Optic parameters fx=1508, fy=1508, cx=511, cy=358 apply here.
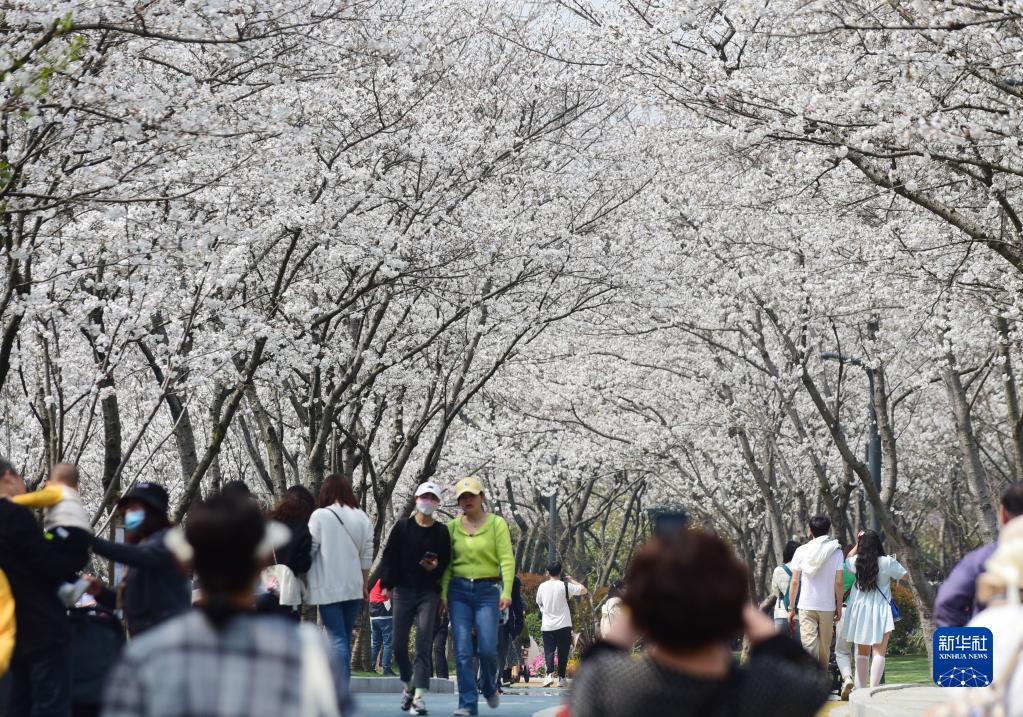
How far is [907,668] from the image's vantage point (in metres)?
27.1

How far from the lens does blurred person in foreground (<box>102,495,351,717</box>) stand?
3074 mm

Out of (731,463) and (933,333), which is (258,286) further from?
(731,463)

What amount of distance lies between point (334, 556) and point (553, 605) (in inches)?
371

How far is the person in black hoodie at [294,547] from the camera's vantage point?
31.5ft

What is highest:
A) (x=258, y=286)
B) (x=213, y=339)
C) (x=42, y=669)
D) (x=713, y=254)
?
(x=713, y=254)

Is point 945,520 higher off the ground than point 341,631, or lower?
higher

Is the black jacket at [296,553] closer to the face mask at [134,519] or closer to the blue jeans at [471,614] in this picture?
the blue jeans at [471,614]

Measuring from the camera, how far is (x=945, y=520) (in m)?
47.8

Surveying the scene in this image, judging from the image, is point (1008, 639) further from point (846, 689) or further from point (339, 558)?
point (846, 689)

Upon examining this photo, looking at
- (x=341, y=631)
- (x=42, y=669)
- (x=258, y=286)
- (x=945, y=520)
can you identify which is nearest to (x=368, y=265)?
(x=258, y=286)

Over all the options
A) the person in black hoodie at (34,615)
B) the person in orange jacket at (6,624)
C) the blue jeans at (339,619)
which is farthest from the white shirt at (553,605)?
the person in orange jacket at (6,624)

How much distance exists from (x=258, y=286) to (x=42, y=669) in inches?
495

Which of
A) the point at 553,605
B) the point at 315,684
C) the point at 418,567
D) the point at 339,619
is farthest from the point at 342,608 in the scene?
the point at 553,605

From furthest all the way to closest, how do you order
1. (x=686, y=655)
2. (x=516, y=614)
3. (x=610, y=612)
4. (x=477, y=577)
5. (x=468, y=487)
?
1. (x=516, y=614)
2. (x=610, y=612)
3. (x=477, y=577)
4. (x=468, y=487)
5. (x=686, y=655)
